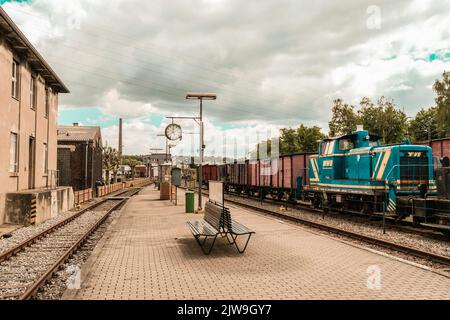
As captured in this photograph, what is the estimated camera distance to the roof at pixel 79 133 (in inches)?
→ 1779

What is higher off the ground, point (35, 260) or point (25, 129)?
point (25, 129)

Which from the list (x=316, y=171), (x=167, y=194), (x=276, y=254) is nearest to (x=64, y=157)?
(x=167, y=194)

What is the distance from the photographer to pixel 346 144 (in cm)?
1673

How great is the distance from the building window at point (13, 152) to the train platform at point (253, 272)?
8731 mm

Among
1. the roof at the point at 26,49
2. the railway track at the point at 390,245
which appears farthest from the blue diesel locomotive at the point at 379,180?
the roof at the point at 26,49

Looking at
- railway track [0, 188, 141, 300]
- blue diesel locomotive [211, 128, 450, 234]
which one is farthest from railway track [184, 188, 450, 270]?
railway track [0, 188, 141, 300]

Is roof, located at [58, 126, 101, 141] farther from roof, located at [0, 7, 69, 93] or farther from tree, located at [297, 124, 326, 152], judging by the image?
tree, located at [297, 124, 326, 152]

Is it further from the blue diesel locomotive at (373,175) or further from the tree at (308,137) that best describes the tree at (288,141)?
the blue diesel locomotive at (373,175)

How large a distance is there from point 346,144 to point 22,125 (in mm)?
14758

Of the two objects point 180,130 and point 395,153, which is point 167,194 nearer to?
point 180,130

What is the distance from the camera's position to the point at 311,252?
9.23 meters

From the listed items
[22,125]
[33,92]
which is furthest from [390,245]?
[33,92]

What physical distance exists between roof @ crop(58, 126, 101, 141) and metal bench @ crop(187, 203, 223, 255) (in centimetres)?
3758

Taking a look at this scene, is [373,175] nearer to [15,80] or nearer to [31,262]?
[31,262]
